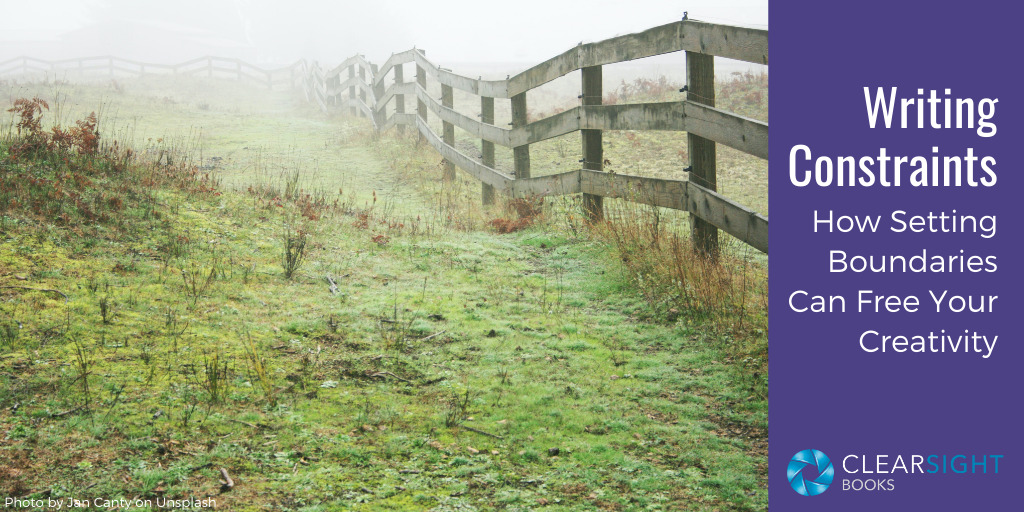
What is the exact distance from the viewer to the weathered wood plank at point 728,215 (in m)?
5.45

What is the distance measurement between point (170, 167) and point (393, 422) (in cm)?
661

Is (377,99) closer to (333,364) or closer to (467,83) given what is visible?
(467,83)

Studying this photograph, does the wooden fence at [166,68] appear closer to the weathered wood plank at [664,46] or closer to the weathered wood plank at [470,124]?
the weathered wood plank at [470,124]

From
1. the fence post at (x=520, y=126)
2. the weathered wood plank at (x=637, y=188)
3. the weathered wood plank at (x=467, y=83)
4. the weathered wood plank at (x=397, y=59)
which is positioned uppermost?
the weathered wood plank at (x=397, y=59)

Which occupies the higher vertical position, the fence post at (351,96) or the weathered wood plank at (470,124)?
the fence post at (351,96)

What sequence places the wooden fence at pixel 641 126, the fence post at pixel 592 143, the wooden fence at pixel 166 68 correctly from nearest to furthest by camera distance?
1. the wooden fence at pixel 641 126
2. the fence post at pixel 592 143
3. the wooden fence at pixel 166 68

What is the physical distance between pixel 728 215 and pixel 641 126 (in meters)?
1.72

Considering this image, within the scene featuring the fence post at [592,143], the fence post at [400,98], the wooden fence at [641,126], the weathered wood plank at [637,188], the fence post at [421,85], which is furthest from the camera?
the fence post at [400,98]

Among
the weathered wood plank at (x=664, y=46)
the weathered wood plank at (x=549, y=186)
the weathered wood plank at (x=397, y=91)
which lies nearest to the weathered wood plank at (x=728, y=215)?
the weathered wood plank at (x=664, y=46)

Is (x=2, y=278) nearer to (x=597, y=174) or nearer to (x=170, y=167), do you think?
(x=170, y=167)

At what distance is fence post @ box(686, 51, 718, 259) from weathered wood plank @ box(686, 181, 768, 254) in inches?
3.3

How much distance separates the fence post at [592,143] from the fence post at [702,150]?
1.81 metres

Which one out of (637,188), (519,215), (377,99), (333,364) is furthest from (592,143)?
(377,99)

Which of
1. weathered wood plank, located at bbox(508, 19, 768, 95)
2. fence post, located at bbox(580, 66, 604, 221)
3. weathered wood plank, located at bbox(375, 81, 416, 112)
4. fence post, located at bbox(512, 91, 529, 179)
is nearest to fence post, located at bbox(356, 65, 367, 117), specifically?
weathered wood plank, located at bbox(375, 81, 416, 112)
